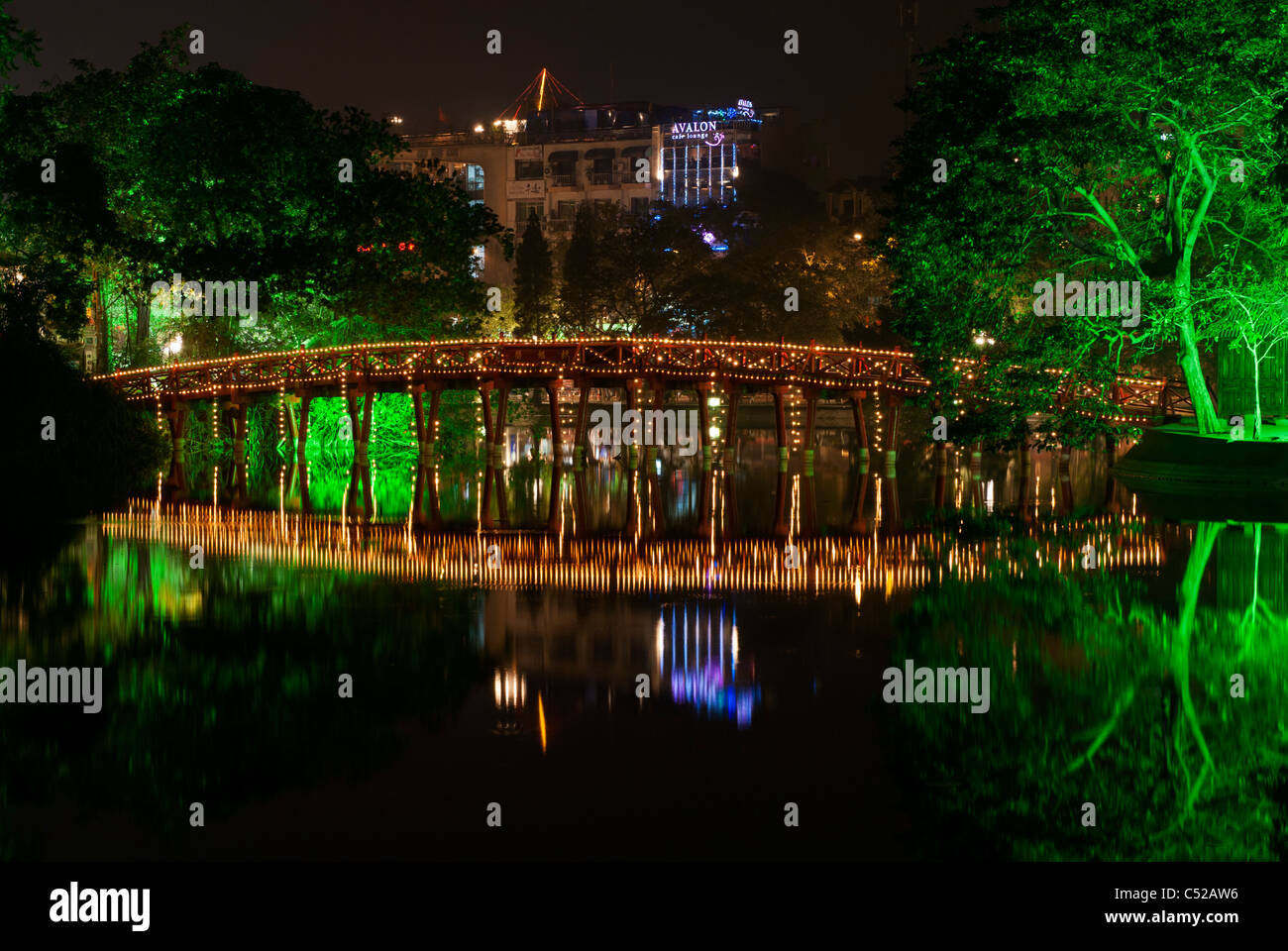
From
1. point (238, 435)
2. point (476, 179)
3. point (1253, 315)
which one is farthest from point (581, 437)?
point (476, 179)

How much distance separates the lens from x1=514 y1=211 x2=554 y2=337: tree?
91.9 metres

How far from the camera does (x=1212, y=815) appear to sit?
9375mm

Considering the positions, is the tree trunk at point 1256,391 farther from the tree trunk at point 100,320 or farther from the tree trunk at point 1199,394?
the tree trunk at point 100,320

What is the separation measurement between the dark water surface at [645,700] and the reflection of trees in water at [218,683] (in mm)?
51

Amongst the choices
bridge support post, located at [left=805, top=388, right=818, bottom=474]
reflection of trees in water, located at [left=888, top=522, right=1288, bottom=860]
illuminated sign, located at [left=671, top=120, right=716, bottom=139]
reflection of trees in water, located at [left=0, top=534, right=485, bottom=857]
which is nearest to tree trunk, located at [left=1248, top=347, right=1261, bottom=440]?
bridge support post, located at [left=805, top=388, right=818, bottom=474]

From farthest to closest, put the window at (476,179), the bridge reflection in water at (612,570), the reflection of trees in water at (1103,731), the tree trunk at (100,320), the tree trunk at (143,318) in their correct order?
the window at (476,179) → the tree trunk at (143,318) → the tree trunk at (100,320) → the bridge reflection in water at (612,570) → the reflection of trees in water at (1103,731)

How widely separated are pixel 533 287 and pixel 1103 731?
87127mm

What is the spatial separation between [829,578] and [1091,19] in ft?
60.3

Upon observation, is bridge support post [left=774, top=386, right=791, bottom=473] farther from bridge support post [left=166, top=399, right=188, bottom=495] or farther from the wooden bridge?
bridge support post [left=166, top=399, right=188, bottom=495]

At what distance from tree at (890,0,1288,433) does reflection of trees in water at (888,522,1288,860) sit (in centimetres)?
1803

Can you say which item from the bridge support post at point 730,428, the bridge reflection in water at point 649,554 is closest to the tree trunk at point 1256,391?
the bridge reflection in water at point 649,554

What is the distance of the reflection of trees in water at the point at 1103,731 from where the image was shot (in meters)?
9.13

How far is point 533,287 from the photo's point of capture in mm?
96625
